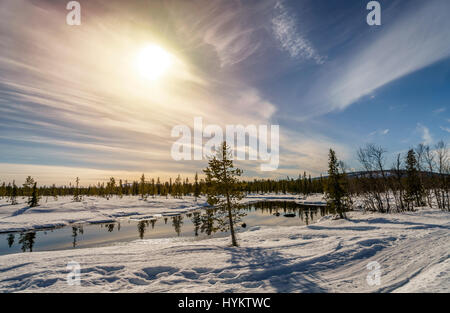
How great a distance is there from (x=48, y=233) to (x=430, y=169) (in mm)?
70127

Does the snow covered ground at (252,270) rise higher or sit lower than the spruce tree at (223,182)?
lower

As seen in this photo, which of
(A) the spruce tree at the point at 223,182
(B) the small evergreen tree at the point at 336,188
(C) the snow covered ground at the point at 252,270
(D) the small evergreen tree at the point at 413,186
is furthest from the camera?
(D) the small evergreen tree at the point at 413,186

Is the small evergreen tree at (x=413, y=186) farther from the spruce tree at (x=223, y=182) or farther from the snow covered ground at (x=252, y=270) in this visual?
the spruce tree at (x=223, y=182)

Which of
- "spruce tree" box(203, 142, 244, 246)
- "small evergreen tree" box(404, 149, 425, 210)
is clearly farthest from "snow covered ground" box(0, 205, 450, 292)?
"small evergreen tree" box(404, 149, 425, 210)

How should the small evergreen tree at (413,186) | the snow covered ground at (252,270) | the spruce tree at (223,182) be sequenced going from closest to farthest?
the snow covered ground at (252,270) → the spruce tree at (223,182) → the small evergreen tree at (413,186)

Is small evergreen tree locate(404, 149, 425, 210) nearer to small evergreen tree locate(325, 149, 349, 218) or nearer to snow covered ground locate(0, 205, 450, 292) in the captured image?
small evergreen tree locate(325, 149, 349, 218)

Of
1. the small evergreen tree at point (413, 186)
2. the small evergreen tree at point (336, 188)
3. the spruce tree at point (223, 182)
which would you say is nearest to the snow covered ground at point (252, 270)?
the spruce tree at point (223, 182)

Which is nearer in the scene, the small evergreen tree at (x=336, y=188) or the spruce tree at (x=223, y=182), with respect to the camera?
the spruce tree at (x=223, y=182)

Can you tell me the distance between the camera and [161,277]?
9430 mm

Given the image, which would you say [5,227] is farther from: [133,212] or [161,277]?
[161,277]

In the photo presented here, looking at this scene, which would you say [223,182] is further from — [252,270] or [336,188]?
[336,188]

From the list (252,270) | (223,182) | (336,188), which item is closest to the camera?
(252,270)

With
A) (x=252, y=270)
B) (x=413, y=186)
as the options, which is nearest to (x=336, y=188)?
(x=413, y=186)

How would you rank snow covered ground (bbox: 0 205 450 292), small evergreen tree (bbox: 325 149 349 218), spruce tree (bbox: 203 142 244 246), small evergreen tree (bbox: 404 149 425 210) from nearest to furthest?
1. snow covered ground (bbox: 0 205 450 292)
2. spruce tree (bbox: 203 142 244 246)
3. small evergreen tree (bbox: 325 149 349 218)
4. small evergreen tree (bbox: 404 149 425 210)
